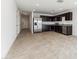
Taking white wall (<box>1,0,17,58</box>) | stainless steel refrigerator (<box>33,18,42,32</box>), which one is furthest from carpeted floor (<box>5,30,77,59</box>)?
stainless steel refrigerator (<box>33,18,42,32</box>)

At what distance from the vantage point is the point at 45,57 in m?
3.17

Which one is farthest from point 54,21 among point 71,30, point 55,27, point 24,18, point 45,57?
point 45,57

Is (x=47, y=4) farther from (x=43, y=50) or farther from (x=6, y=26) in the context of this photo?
(x=6, y=26)

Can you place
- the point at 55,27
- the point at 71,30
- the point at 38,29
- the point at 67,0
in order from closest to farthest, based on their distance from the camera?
the point at 67,0 → the point at 71,30 → the point at 38,29 → the point at 55,27

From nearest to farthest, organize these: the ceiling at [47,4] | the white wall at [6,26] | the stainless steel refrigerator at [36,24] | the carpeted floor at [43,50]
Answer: the white wall at [6,26]
the carpeted floor at [43,50]
the ceiling at [47,4]
the stainless steel refrigerator at [36,24]

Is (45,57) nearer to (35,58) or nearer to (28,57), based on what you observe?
(35,58)

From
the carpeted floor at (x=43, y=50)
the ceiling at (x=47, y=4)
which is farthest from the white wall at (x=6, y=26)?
the ceiling at (x=47, y=4)

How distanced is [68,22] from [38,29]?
12.3 feet

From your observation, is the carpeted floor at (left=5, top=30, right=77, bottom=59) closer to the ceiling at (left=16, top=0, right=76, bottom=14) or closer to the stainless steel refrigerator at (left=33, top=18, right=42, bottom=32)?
the ceiling at (left=16, top=0, right=76, bottom=14)

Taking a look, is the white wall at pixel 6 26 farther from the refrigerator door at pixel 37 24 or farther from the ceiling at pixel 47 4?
the refrigerator door at pixel 37 24

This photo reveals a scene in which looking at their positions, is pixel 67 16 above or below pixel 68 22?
above

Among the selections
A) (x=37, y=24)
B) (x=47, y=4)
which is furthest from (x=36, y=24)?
(x=47, y=4)

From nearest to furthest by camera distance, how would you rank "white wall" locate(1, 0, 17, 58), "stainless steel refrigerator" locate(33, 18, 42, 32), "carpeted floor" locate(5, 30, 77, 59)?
"white wall" locate(1, 0, 17, 58), "carpeted floor" locate(5, 30, 77, 59), "stainless steel refrigerator" locate(33, 18, 42, 32)

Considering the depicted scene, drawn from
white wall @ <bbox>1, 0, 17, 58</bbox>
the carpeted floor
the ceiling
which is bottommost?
the carpeted floor
